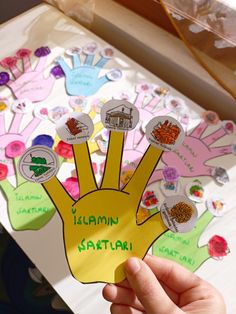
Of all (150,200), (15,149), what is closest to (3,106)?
(15,149)

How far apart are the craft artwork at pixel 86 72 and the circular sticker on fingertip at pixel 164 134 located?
10.4 inches

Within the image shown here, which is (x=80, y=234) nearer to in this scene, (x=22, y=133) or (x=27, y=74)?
(x=22, y=133)

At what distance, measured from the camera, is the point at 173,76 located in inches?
33.7

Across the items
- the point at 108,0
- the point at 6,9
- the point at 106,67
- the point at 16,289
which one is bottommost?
the point at 16,289

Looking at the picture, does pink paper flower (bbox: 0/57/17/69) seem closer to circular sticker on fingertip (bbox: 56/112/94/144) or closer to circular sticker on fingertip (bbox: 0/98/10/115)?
circular sticker on fingertip (bbox: 0/98/10/115)

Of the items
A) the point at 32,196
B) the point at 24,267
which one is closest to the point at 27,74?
the point at 32,196

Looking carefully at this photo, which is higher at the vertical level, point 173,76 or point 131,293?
point 173,76

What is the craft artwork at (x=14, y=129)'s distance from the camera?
2.19 ft

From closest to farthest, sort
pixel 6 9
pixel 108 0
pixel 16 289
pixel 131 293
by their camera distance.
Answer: pixel 131 293 → pixel 16 289 → pixel 108 0 → pixel 6 9

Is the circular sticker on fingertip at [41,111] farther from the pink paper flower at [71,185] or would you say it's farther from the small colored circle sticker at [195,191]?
the small colored circle sticker at [195,191]

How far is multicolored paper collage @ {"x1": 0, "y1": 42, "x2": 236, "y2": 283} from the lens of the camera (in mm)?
498

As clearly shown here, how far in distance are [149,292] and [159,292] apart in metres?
0.01

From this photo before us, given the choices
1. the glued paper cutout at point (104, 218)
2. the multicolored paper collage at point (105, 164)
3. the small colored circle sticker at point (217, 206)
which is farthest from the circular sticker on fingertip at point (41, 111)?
the small colored circle sticker at point (217, 206)

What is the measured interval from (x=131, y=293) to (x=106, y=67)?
505 mm
